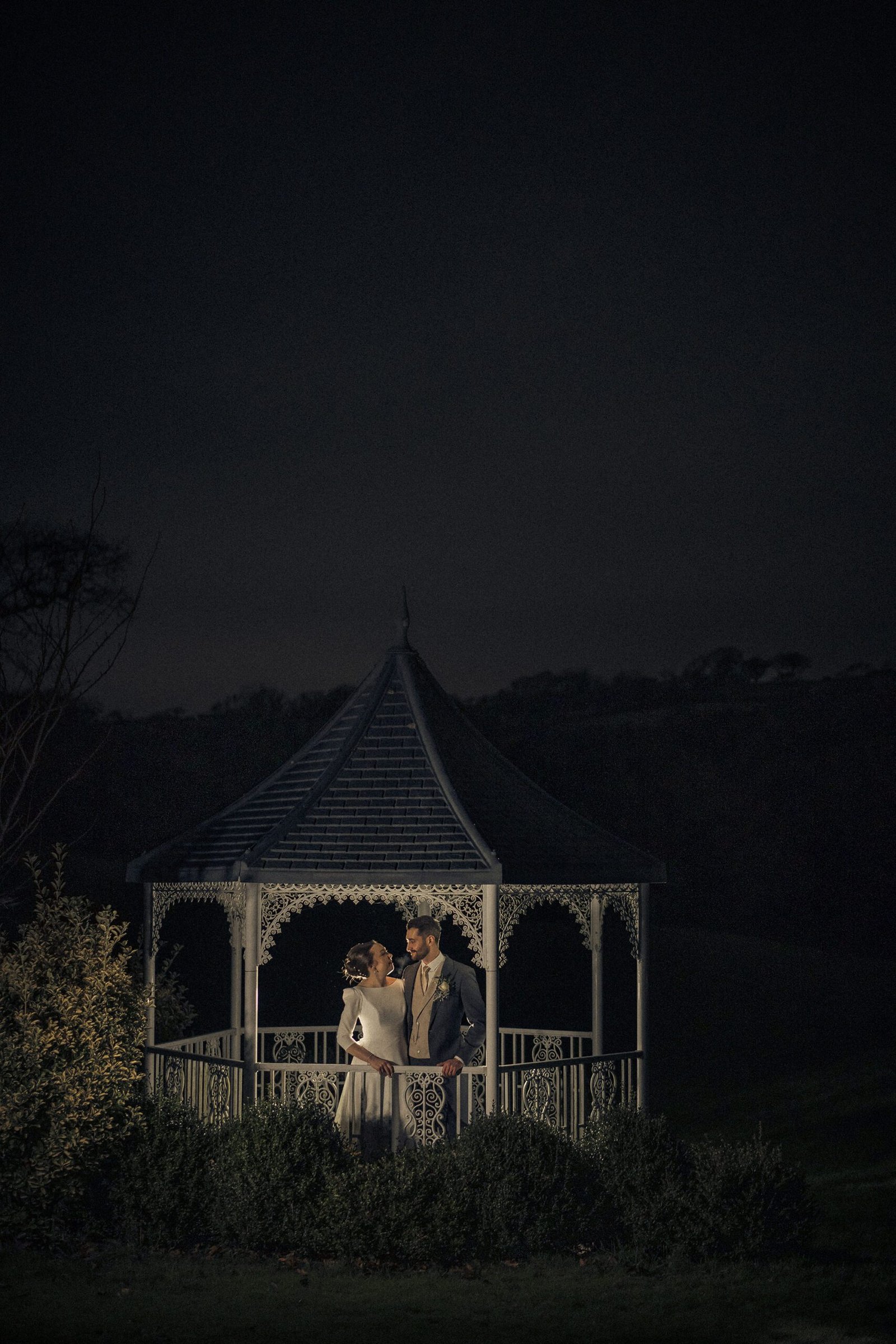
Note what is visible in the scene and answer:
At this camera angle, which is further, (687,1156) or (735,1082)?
(735,1082)

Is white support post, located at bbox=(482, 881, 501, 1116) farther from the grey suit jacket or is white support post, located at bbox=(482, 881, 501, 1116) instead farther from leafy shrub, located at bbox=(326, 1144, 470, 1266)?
leafy shrub, located at bbox=(326, 1144, 470, 1266)

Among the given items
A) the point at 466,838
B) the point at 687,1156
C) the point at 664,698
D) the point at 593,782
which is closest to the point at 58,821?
the point at 593,782

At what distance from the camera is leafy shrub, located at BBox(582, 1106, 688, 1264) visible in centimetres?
1226

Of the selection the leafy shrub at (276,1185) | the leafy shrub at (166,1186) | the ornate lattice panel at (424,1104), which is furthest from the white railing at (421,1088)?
the leafy shrub at (166,1186)

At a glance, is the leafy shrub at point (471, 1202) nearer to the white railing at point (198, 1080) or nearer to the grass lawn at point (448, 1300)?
the grass lawn at point (448, 1300)

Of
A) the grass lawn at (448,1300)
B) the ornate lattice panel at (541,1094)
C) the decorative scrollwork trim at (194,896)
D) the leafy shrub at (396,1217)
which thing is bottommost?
the grass lawn at (448,1300)

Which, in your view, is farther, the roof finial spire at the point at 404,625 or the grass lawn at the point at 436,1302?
the roof finial spire at the point at 404,625

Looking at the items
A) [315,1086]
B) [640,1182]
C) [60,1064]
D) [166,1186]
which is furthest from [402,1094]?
[60,1064]

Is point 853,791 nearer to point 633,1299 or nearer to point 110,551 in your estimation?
point 110,551

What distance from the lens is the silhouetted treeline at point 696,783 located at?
2978 cm

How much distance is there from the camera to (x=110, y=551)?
25609 mm

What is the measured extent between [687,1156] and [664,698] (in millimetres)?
20514

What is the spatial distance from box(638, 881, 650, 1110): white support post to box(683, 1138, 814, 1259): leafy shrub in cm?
257

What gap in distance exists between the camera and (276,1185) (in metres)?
12.3
